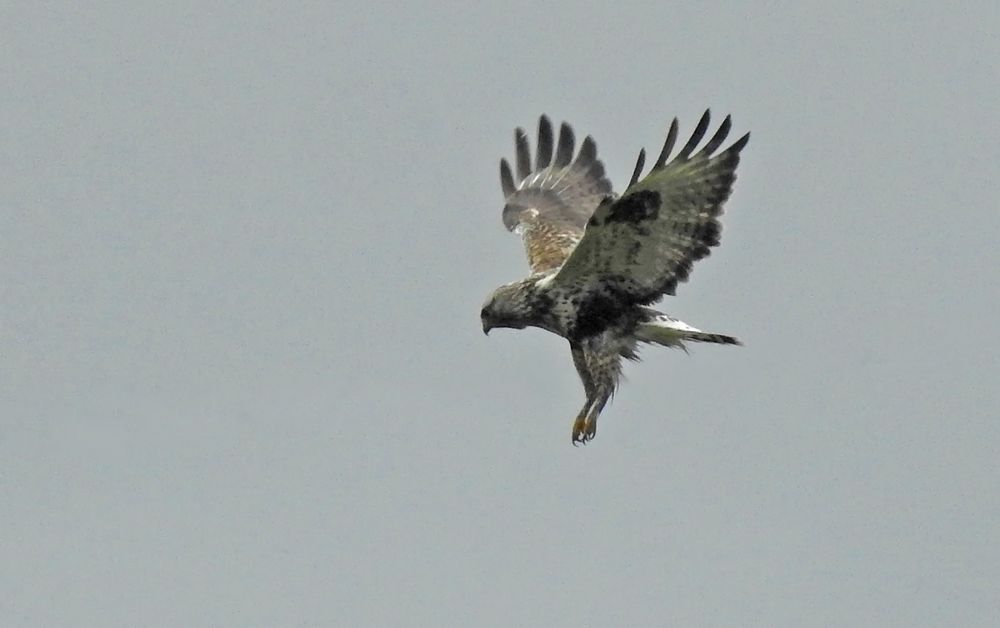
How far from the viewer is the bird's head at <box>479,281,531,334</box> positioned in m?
19.5

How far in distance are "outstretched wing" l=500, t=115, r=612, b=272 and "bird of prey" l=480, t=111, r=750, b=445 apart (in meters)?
0.04

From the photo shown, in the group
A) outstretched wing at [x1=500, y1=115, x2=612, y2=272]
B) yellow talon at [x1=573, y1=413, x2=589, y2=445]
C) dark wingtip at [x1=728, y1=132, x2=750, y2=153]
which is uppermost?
outstretched wing at [x1=500, y1=115, x2=612, y2=272]

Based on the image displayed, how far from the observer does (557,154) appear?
22.8 m

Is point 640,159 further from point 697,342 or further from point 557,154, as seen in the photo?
point 557,154

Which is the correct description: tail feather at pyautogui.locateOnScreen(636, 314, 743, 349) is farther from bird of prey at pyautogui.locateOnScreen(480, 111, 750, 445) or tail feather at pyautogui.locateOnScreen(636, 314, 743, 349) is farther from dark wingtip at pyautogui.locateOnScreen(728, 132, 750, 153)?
dark wingtip at pyautogui.locateOnScreen(728, 132, 750, 153)

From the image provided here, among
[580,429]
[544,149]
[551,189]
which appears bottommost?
[580,429]

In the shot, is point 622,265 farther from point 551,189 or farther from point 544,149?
point 544,149

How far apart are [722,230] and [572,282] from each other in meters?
1.51

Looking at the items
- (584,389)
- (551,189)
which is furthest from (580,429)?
(551,189)

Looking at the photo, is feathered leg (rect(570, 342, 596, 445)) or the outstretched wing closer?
feathered leg (rect(570, 342, 596, 445))

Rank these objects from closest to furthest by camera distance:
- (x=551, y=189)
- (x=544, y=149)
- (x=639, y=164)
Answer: (x=639, y=164) → (x=551, y=189) → (x=544, y=149)

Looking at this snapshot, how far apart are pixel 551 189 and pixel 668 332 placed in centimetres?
380

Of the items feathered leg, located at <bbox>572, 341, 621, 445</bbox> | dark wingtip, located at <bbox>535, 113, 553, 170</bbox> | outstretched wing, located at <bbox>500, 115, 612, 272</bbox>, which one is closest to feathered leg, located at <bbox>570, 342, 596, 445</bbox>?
feathered leg, located at <bbox>572, 341, 621, 445</bbox>

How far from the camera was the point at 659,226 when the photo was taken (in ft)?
59.4
